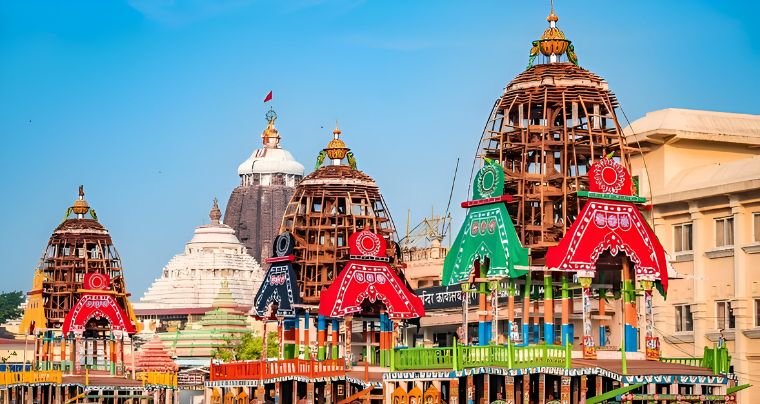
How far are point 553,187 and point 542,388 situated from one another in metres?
6.33

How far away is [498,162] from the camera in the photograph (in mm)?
49375

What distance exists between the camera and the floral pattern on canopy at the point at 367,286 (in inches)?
2298

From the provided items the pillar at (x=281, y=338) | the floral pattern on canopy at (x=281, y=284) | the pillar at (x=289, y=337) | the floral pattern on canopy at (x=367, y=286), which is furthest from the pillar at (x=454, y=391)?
the pillar at (x=289, y=337)

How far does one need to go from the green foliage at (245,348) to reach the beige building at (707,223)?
A: 27563 mm

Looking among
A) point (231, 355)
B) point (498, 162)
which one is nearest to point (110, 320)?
point (231, 355)

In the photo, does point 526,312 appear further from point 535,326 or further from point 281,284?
point 281,284

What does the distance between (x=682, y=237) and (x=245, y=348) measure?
37403 mm

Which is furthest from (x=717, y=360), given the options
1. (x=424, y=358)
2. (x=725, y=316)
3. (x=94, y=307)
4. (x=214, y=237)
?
(x=214, y=237)

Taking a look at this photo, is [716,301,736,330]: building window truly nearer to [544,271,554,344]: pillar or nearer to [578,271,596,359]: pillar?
[544,271,554,344]: pillar

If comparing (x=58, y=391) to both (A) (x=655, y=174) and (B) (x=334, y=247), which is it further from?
(A) (x=655, y=174)

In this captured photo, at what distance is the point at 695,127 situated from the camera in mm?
70875

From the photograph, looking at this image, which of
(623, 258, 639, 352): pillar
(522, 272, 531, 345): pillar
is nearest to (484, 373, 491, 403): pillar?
(522, 272, 531, 345): pillar

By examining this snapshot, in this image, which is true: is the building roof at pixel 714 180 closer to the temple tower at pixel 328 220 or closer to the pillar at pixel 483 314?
the temple tower at pixel 328 220

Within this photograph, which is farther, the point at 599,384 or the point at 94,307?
the point at 94,307
